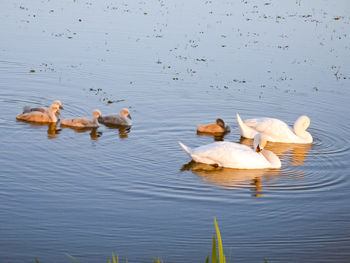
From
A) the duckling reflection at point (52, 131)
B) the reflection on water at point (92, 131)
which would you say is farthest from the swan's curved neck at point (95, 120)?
the duckling reflection at point (52, 131)

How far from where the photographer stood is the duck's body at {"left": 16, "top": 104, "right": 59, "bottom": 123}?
14648mm

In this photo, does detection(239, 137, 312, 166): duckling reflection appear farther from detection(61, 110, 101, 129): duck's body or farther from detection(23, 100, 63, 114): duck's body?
detection(23, 100, 63, 114): duck's body

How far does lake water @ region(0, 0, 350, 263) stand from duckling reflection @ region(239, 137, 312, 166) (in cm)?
4

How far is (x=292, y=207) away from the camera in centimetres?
1077

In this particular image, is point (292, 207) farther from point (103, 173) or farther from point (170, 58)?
point (170, 58)

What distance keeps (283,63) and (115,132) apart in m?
9.54

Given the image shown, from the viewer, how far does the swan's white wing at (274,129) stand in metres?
14.6

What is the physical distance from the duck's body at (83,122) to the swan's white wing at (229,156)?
9.47ft

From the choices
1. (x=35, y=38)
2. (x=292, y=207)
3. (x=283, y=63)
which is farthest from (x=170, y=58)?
(x=292, y=207)

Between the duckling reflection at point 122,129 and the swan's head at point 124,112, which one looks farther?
the swan's head at point 124,112

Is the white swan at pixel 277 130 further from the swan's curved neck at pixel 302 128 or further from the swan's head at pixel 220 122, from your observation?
the swan's head at pixel 220 122

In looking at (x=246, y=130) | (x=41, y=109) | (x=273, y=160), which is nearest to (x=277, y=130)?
(x=246, y=130)

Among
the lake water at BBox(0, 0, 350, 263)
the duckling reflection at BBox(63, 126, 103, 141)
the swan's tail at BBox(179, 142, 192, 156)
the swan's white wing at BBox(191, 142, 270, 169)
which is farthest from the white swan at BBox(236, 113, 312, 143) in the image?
the duckling reflection at BBox(63, 126, 103, 141)

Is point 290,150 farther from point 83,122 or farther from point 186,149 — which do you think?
point 83,122
